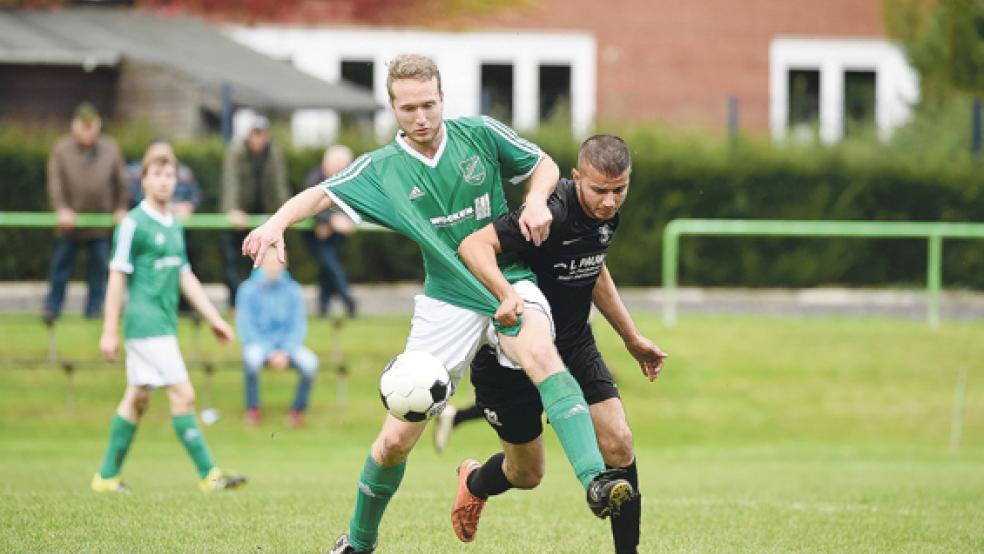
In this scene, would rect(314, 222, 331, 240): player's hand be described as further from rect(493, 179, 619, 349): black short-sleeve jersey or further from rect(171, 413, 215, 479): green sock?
rect(493, 179, 619, 349): black short-sleeve jersey

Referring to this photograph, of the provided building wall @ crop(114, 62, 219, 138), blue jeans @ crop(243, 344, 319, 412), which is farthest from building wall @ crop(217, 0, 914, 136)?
blue jeans @ crop(243, 344, 319, 412)

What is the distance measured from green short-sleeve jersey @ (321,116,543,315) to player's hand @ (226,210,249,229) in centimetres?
874

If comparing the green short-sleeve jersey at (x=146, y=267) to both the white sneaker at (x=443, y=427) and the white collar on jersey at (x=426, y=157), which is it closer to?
the white sneaker at (x=443, y=427)

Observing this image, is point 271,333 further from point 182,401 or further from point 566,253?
point 566,253

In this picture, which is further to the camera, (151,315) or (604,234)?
(151,315)

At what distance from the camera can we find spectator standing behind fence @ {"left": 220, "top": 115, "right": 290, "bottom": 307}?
16.3 metres

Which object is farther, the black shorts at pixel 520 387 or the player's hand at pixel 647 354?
the player's hand at pixel 647 354

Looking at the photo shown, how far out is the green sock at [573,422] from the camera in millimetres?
6043

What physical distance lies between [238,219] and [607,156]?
9.38 metres

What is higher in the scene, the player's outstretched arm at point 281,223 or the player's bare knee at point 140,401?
the player's outstretched arm at point 281,223

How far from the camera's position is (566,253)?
6.73m

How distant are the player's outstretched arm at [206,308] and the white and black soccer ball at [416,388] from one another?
10.6ft

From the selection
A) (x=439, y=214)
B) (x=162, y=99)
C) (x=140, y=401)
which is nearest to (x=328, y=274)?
(x=140, y=401)

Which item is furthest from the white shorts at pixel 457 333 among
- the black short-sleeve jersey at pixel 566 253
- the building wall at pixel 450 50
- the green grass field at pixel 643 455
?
the building wall at pixel 450 50
